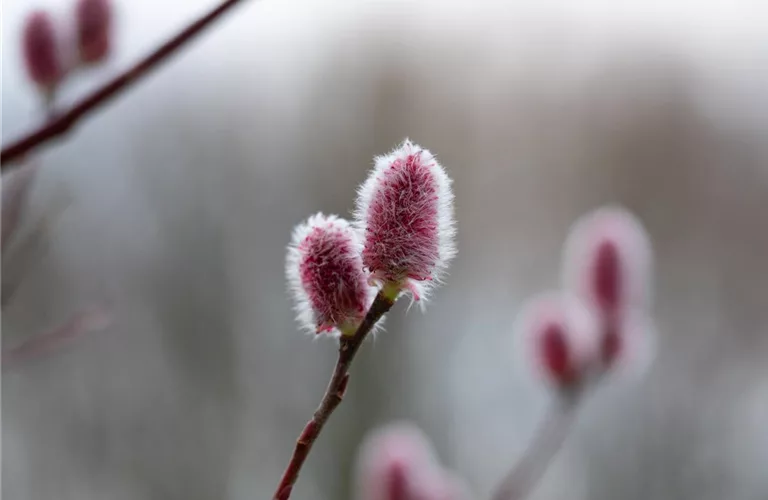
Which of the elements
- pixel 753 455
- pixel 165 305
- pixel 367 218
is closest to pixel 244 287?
pixel 165 305

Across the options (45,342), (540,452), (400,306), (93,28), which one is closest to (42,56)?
(93,28)

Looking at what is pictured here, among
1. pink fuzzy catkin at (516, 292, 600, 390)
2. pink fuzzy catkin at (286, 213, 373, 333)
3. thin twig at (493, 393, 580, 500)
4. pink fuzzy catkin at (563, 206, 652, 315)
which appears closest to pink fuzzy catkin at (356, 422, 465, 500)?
thin twig at (493, 393, 580, 500)

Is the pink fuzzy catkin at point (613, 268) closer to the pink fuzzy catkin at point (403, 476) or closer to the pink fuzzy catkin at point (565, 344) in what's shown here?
the pink fuzzy catkin at point (565, 344)

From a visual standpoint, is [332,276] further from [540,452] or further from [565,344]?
[565,344]

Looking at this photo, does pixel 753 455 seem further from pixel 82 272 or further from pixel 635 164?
pixel 82 272

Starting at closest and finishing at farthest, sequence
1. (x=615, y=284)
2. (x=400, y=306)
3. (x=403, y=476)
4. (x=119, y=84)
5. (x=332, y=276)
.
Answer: (x=119, y=84)
(x=332, y=276)
(x=403, y=476)
(x=615, y=284)
(x=400, y=306)

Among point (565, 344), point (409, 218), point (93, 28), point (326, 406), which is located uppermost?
Result: point (565, 344)

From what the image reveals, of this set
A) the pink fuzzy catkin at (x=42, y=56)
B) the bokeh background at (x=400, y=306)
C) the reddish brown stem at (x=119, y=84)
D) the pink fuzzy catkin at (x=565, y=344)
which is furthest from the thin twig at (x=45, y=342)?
the bokeh background at (x=400, y=306)
